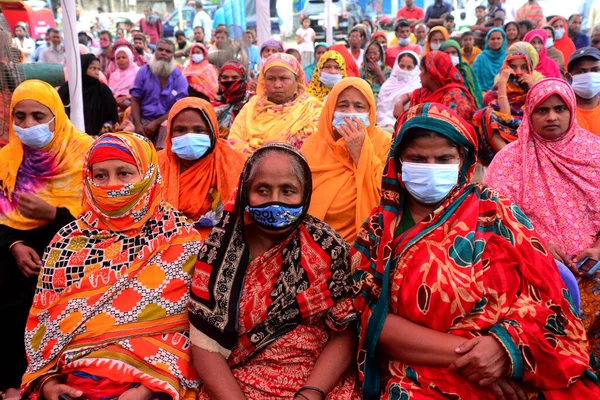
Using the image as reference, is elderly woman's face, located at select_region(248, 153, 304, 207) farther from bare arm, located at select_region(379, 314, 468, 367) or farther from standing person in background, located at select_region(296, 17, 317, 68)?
standing person in background, located at select_region(296, 17, 317, 68)

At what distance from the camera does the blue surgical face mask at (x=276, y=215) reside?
2.23m

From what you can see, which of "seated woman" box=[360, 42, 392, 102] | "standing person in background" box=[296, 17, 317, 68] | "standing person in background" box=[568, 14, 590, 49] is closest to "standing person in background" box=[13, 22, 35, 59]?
"standing person in background" box=[296, 17, 317, 68]

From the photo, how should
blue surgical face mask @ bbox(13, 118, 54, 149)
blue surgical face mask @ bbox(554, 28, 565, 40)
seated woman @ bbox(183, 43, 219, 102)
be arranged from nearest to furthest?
blue surgical face mask @ bbox(13, 118, 54, 149) → seated woman @ bbox(183, 43, 219, 102) → blue surgical face mask @ bbox(554, 28, 565, 40)

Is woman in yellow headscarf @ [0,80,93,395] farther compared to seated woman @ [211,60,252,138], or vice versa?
seated woman @ [211,60,252,138]

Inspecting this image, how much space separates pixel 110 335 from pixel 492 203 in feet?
5.20

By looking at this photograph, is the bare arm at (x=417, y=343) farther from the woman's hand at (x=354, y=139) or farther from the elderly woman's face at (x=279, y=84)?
the elderly woman's face at (x=279, y=84)

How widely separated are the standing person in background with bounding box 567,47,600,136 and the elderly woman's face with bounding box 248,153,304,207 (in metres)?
2.97

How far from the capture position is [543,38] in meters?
8.72

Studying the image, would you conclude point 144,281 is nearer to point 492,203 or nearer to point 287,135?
point 492,203

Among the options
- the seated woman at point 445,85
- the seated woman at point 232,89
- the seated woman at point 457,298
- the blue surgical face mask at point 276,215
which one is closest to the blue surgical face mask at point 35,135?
the blue surgical face mask at point 276,215

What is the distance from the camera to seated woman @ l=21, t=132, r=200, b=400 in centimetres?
227

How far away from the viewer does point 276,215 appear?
223cm

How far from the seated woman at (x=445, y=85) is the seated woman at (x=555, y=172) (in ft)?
7.69

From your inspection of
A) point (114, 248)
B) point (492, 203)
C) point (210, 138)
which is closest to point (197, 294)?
point (114, 248)
